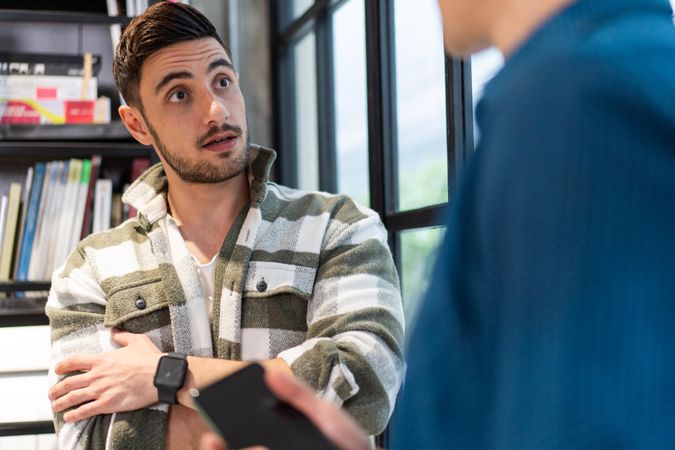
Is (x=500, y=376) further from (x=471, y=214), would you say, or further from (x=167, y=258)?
(x=167, y=258)

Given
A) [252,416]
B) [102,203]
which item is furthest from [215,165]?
[252,416]

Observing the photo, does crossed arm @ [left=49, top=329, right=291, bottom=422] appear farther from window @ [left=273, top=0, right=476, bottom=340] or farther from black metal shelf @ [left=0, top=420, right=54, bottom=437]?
black metal shelf @ [left=0, top=420, right=54, bottom=437]

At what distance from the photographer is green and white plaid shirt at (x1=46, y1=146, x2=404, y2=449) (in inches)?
62.9

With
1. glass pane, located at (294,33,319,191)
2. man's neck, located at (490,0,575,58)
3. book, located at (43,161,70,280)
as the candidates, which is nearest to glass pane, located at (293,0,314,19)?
glass pane, located at (294,33,319,191)

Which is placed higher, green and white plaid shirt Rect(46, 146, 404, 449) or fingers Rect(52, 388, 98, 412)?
green and white plaid shirt Rect(46, 146, 404, 449)

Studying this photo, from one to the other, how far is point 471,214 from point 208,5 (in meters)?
3.57

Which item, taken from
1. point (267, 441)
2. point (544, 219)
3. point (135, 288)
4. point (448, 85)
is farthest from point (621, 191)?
point (448, 85)

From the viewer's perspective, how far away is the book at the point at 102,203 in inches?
107

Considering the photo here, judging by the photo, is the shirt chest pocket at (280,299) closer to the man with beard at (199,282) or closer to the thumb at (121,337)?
the man with beard at (199,282)

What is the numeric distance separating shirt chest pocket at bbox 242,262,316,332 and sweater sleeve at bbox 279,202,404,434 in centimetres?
3

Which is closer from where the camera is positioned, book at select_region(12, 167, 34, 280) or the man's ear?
the man's ear

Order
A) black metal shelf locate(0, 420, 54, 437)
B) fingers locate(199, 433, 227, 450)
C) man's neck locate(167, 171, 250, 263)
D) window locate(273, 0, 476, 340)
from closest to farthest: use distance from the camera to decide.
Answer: fingers locate(199, 433, 227, 450) → man's neck locate(167, 171, 250, 263) → window locate(273, 0, 476, 340) → black metal shelf locate(0, 420, 54, 437)

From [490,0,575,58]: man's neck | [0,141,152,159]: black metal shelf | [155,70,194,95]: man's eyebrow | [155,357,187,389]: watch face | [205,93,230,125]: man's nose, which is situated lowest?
[155,357,187,389]: watch face

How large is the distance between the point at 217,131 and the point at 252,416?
126cm
